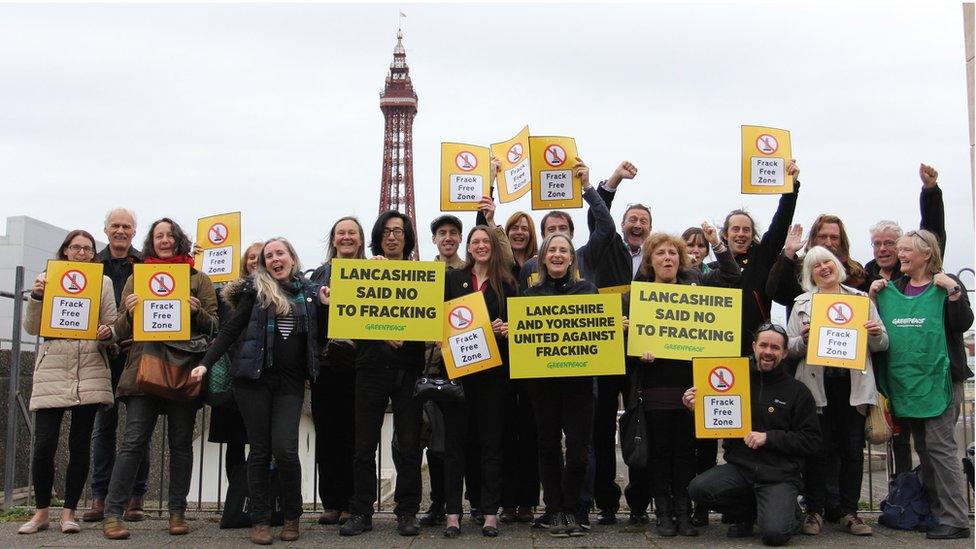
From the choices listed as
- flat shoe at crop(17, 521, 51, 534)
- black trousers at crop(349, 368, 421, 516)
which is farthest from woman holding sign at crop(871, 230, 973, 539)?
flat shoe at crop(17, 521, 51, 534)

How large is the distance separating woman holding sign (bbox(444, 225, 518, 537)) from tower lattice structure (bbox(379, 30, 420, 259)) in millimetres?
82390

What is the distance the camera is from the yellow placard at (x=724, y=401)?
6.70 meters

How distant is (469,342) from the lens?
687cm

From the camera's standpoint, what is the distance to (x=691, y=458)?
693 centimetres

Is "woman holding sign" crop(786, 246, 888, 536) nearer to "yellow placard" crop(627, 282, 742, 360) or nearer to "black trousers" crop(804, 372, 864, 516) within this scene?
"black trousers" crop(804, 372, 864, 516)

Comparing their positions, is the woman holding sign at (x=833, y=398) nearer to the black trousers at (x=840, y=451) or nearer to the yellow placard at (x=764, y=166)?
the black trousers at (x=840, y=451)

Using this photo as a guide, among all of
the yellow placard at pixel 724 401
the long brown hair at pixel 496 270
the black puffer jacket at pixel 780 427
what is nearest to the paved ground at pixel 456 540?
the black puffer jacket at pixel 780 427

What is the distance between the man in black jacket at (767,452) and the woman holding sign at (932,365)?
2.62ft

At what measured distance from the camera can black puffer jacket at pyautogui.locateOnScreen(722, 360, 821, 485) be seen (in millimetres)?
6645

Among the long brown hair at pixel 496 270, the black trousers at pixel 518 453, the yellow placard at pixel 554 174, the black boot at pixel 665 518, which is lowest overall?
the black boot at pixel 665 518

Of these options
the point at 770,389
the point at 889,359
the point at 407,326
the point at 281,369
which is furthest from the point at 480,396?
the point at 889,359

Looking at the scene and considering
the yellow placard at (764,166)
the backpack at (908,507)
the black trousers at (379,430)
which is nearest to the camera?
the black trousers at (379,430)

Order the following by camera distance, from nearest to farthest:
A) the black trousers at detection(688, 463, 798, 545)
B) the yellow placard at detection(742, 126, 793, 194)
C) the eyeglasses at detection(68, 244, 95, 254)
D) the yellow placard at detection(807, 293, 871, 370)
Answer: the black trousers at detection(688, 463, 798, 545)
the yellow placard at detection(807, 293, 871, 370)
the eyeglasses at detection(68, 244, 95, 254)
the yellow placard at detection(742, 126, 793, 194)

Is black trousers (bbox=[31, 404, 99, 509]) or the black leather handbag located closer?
the black leather handbag
